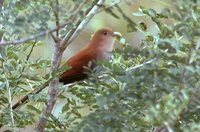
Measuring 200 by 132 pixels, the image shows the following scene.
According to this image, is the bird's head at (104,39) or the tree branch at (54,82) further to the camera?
the bird's head at (104,39)

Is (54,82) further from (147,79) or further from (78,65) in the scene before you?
(78,65)

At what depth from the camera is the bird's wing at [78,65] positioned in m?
3.55

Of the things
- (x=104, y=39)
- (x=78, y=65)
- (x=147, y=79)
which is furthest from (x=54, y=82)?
(x=104, y=39)

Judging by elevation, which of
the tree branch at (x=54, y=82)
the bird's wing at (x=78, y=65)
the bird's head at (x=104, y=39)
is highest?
the tree branch at (x=54, y=82)

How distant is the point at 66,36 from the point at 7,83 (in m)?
0.32

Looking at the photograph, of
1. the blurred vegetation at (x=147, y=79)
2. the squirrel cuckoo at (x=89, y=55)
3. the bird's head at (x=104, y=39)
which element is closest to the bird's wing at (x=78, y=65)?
the squirrel cuckoo at (x=89, y=55)

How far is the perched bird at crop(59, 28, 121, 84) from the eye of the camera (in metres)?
3.56

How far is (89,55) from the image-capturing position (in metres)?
3.81

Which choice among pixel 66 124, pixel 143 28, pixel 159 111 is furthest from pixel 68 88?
pixel 159 111

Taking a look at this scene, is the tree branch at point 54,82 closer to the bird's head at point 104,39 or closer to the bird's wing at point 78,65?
the bird's wing at point 78,65

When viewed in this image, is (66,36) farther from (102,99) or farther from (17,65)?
(102,99)

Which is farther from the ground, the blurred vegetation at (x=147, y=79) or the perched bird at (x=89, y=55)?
the blurred vegetation at (x=147, y=79)

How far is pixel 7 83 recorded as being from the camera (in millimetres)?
2332

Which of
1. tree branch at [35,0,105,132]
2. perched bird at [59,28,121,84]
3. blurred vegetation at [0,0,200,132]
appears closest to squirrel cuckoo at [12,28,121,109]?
perched bird at [59,28,121,84]
